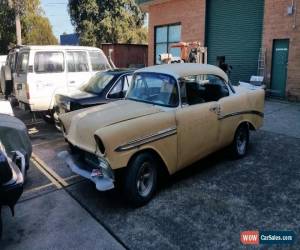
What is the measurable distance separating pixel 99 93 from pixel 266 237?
5.02 metres

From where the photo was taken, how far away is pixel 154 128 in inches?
174

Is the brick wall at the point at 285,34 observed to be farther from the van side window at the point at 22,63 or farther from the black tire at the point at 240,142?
the van side window at the point at 22,63

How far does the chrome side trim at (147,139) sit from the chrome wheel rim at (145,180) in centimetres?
32

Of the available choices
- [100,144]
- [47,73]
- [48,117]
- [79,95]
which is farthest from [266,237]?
[48,117]

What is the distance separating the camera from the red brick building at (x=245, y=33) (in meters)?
12.2

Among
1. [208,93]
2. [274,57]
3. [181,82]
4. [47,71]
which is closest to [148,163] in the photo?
[181,82]

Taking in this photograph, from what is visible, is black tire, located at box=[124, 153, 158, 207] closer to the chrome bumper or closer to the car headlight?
the chrome bumper

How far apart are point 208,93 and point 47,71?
5.02m

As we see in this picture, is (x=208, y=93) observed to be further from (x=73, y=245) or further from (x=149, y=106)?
(x=73, y=245)

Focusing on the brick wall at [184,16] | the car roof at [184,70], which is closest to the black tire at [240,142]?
the car roof at [184,70]

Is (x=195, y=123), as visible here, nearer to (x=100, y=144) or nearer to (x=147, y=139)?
(x=147, y=139)

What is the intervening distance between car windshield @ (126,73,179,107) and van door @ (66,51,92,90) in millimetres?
4061

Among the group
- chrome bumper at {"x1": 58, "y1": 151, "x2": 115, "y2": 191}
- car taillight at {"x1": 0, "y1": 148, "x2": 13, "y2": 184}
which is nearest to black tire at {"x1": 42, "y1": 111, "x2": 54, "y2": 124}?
chrome bumper at {"x1": 58, "y1": 151, "x2": 115, "y2": 191}

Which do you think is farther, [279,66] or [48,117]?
[279,66]
